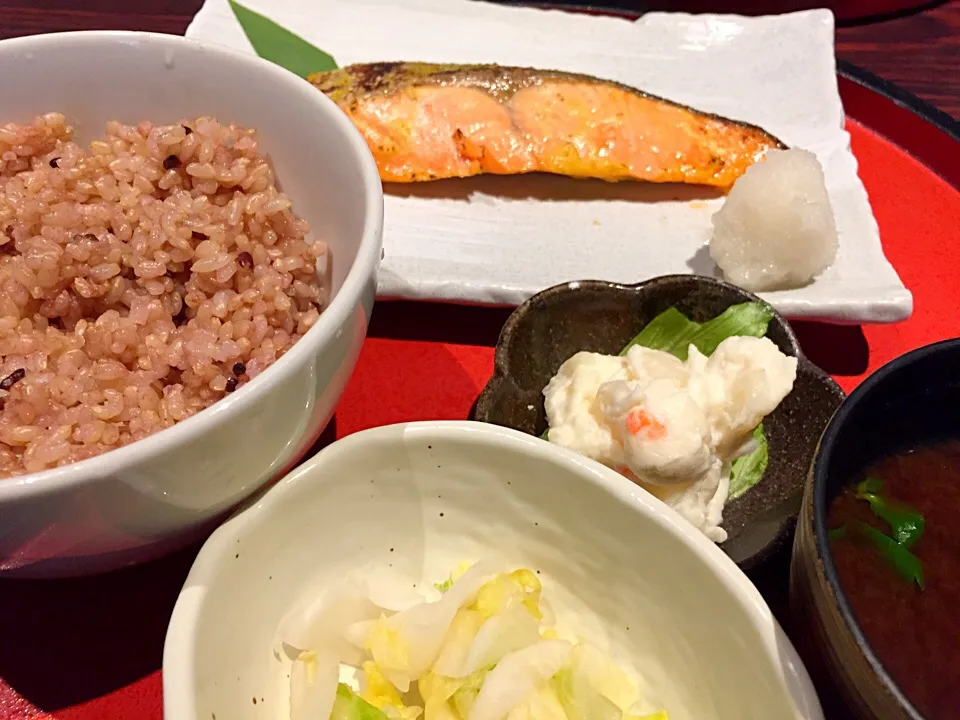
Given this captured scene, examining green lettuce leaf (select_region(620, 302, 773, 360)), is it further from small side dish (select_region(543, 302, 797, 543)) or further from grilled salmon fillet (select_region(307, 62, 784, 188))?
grilled salmon fillet (select_region(307, 62, 784, 188))

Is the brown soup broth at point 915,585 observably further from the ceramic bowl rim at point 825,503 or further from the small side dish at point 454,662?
the small side dish at point 454,662

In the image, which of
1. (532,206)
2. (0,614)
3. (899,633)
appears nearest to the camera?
(899,633)

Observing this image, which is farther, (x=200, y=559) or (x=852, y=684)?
(x=200, y=559)

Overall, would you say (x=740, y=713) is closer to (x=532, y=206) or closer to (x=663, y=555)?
(x=663, y=555)

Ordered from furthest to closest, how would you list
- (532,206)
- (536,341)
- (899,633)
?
(532,206) < (536,341) < (899,633)

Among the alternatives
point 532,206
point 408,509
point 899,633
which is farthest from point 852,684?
point 532,206

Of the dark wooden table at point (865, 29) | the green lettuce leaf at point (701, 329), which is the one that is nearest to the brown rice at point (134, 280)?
the green lettuce leaf at point (701, 329)

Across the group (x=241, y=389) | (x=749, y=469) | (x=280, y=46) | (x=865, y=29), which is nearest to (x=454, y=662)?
(x=241, y=389)

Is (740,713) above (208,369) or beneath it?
beneath
